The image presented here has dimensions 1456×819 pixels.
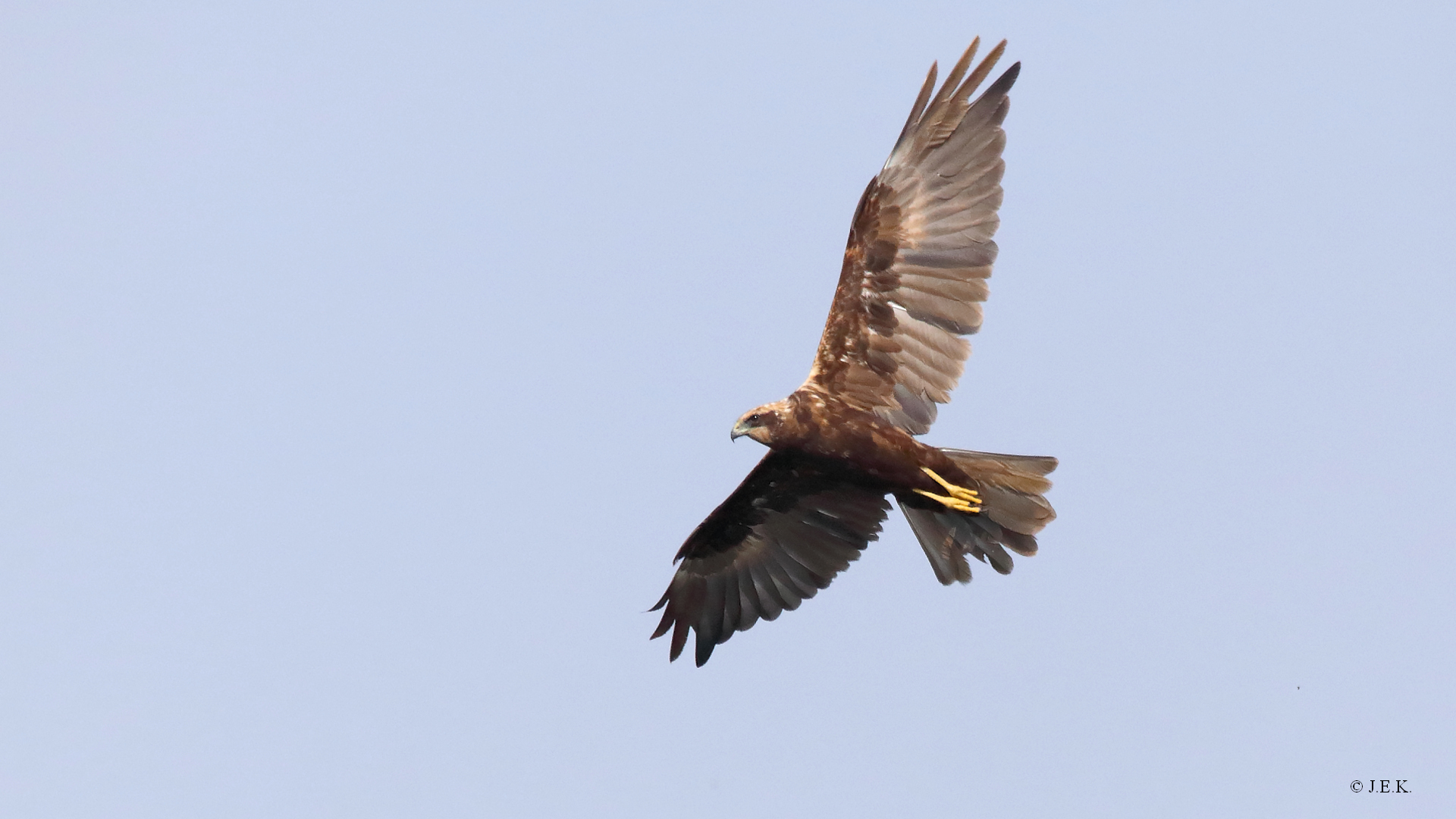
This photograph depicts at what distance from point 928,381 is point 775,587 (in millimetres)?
2548

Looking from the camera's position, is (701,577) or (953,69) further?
(701,577)

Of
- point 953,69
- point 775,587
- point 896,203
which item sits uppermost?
point 953,69

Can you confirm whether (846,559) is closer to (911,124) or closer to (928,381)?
(928,381)

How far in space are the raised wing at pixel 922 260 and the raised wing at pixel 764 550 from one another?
1.13 m

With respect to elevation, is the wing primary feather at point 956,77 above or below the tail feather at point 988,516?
above

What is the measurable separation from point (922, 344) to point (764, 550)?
8.51 ft

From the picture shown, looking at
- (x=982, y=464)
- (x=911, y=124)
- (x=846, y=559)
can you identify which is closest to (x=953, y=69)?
(x=911, y=124)

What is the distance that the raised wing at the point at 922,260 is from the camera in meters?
14.6

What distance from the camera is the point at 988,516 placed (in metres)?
15.1

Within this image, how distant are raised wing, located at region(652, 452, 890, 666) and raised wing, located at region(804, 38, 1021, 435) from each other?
1.13 metres

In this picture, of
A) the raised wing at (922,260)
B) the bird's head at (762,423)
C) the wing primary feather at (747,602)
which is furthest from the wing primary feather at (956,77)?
the wing primary feather at (747,602)

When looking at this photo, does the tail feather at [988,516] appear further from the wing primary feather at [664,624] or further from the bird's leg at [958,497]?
the wing primary feather at [664,624]

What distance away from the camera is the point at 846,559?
1622 cm

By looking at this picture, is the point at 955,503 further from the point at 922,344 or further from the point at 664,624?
the point at 664,624
